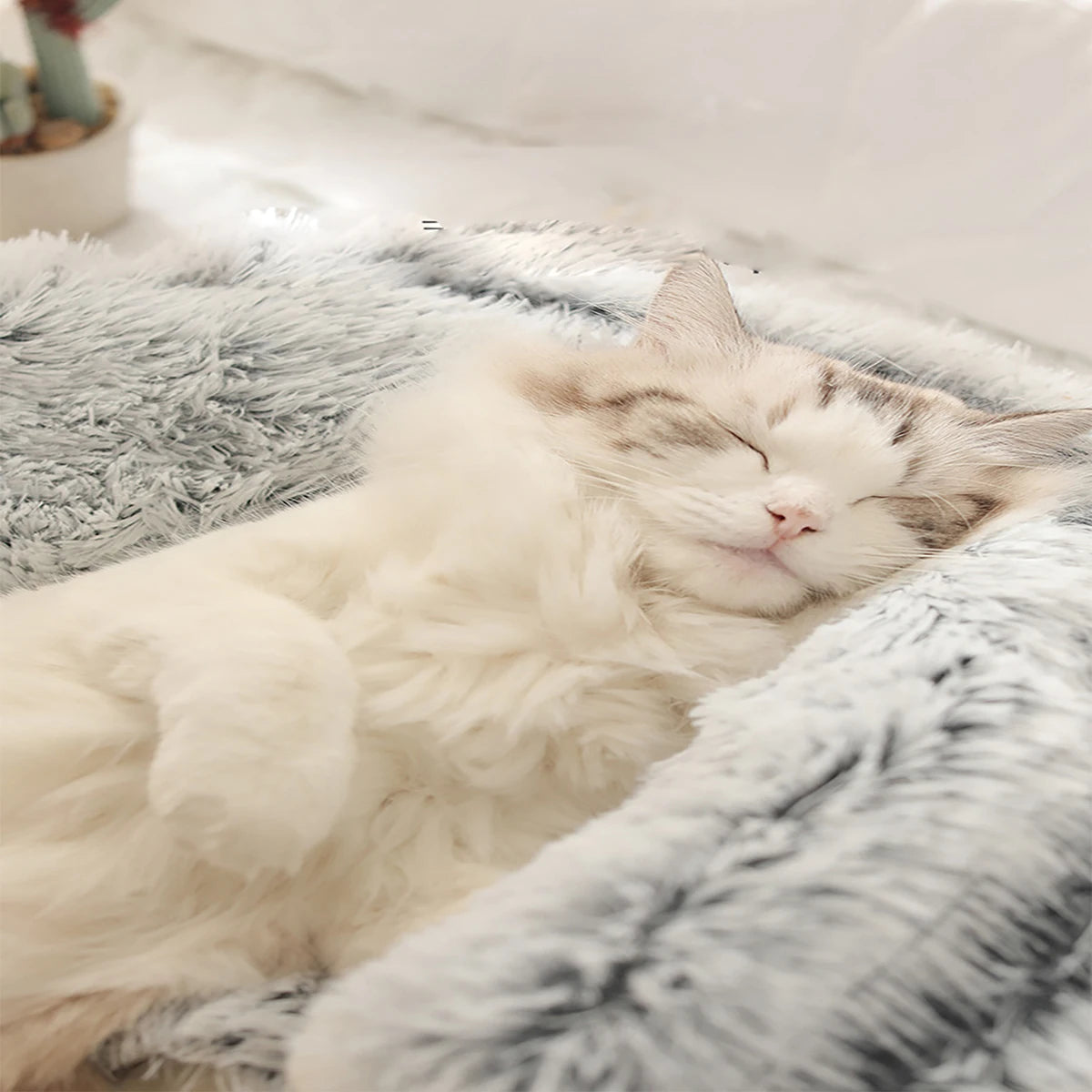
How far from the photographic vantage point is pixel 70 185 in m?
1.73

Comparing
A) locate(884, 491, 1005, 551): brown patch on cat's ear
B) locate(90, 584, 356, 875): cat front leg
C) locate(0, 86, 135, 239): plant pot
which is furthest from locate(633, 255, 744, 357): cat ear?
locate(0, 86, 135, 239): plant pot

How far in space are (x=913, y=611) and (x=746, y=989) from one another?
0.35 metres

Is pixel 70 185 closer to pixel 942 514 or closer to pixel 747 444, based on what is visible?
pixel 747 444

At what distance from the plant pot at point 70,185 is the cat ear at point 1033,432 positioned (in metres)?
1.52

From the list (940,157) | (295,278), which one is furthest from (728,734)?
(940,157)

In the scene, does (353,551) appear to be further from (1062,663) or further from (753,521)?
(1062,663)

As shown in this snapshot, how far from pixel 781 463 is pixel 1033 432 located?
272 mm

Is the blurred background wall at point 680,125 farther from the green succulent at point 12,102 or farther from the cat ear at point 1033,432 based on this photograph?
the cat ear at point 1033,432

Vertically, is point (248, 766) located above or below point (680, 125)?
below

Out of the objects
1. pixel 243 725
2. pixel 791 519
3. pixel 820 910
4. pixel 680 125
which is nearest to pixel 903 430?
pixel 791 519

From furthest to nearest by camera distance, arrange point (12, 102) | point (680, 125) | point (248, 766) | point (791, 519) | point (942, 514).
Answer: point (680, 125), point (12, 102), point (942, 514), point (791, 519), point (248, 766)

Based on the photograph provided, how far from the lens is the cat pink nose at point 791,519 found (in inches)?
32.5

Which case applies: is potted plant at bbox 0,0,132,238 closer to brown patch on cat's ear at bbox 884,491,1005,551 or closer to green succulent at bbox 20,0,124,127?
green succulent at bbox 20,0,124,127

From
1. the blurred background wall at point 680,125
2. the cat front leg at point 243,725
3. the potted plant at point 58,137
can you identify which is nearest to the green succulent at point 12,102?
the potted plant at point 58,137
